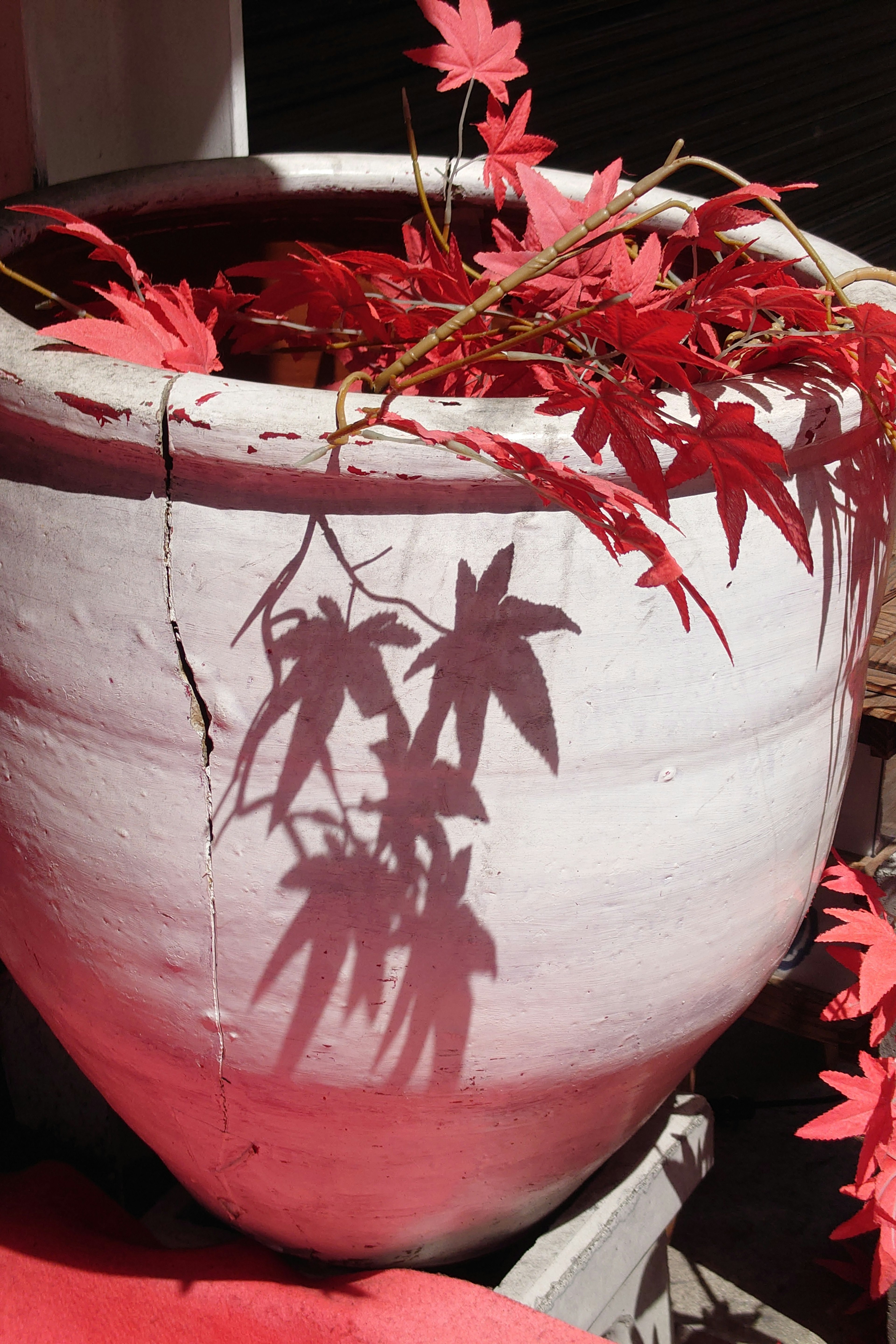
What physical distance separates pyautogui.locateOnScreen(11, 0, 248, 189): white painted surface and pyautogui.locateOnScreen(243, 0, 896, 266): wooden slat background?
1.20 ft

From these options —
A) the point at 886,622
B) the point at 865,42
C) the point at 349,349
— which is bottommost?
the point at 886,622

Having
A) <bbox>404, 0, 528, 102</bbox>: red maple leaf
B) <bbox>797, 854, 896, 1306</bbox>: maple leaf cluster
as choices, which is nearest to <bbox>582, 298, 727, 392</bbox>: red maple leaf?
<bbox>404, 0, 528, 102</bbox>: red maple leaf

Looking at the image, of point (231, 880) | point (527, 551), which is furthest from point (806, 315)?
point (231, 880)

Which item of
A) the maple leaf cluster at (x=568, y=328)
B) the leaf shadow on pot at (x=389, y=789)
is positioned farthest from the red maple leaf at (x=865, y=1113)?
the maple leaf cluster at (x=568, y=328)

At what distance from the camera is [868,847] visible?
1354 millimetres

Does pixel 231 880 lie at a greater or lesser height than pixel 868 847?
greater

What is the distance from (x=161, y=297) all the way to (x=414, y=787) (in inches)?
15.1

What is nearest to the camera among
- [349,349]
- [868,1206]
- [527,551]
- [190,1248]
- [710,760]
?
[527,551]

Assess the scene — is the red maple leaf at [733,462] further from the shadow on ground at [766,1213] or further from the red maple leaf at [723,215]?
the shadow on ground at [766,1213]

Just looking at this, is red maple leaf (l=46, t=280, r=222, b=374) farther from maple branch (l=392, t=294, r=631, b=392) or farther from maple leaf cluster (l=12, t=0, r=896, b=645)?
maple branch (l=392, t=294, r=631, b=392)

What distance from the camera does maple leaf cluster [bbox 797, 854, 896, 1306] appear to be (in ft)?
3.35

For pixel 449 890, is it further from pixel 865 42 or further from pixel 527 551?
pixel 865 42

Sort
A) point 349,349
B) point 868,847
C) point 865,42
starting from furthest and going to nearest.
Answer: point 865,42, point 868,847, point 349,349

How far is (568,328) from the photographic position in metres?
0.73
